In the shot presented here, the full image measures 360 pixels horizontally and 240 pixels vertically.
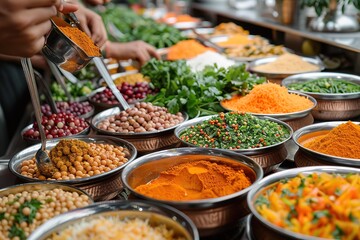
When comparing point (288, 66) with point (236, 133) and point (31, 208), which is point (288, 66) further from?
point (31, 208)

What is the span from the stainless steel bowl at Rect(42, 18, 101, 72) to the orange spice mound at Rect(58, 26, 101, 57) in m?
0.03

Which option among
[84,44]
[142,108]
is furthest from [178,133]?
[84,44]

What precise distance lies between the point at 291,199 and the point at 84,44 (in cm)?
112

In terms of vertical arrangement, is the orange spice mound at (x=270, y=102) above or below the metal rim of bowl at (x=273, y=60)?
above

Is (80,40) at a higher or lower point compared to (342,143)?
higher

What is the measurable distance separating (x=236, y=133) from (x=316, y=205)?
0.61 metres

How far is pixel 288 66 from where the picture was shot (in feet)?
9.14

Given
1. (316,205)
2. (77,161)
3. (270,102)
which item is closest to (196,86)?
(270,102)

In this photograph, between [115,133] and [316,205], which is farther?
[115,133]

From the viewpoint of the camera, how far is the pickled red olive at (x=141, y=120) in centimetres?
197

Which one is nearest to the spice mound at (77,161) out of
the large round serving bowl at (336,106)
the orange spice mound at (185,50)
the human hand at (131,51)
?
the large round serving bowl at (336,106)

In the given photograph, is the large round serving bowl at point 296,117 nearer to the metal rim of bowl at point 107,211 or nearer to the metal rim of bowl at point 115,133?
the metal rim of bowl at point 115,133

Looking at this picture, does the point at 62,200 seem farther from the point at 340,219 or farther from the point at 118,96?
the point at 118,96

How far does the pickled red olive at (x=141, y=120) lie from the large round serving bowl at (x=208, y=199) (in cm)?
38
